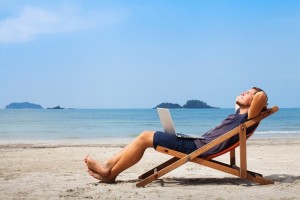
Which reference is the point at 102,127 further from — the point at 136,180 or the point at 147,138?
the point at 147,138

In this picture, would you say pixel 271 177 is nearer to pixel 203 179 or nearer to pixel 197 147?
pixel 203 179

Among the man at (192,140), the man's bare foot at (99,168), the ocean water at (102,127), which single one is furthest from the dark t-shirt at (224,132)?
the ocean water at (102,127)

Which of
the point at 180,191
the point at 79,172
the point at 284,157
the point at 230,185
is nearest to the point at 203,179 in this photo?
the point at 230,185

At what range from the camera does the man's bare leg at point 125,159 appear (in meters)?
6.17

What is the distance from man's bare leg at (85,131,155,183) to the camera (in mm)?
6168

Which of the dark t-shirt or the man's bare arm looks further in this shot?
the dark t-shirt

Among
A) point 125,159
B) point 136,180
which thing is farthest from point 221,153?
point 136,180

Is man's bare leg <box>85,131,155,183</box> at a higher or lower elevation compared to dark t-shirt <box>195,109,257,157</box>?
lower

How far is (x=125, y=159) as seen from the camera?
6.21 metres

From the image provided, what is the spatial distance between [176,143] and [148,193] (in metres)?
0.83

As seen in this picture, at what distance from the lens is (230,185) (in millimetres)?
6207

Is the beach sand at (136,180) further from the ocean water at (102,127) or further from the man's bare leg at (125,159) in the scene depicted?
the ocean water at (102,127)

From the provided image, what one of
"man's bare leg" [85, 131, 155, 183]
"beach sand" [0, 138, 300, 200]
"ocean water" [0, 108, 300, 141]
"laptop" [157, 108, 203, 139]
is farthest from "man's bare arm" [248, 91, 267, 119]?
"ocean water" [0, 108, 300, 141]

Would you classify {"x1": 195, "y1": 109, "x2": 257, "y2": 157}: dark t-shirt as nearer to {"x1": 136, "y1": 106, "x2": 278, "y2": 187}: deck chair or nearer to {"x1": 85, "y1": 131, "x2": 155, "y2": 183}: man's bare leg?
{"x1": 136, "y1": 106, "x2": 278, "y2": 187}: deck chair
